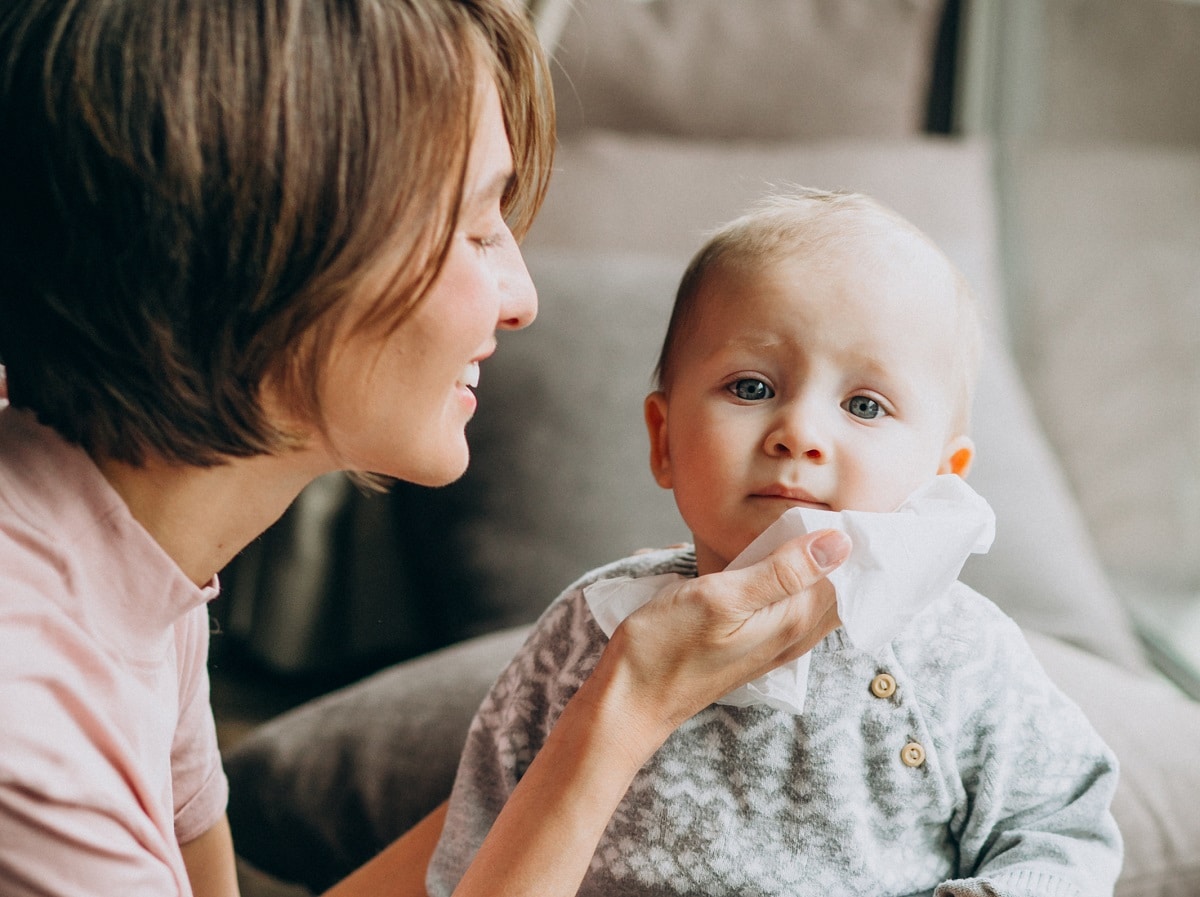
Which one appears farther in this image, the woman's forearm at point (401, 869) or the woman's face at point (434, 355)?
the woman's forearm at point (401, 869)

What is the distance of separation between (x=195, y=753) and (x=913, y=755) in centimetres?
69

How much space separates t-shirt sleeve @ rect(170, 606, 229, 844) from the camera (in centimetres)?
111

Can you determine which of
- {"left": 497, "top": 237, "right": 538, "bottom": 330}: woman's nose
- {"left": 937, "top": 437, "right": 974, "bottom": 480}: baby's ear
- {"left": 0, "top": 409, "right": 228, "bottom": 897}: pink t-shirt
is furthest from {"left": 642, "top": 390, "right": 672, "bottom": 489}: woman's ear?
{"left": 0, "top": 409, "right": 228, "bottom": 897}: pink t-shirt

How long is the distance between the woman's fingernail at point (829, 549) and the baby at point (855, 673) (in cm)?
2

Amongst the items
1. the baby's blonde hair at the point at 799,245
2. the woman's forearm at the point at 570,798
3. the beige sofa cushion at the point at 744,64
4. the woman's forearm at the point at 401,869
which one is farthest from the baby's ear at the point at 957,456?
the beige sofa cushion at the point at 744,64

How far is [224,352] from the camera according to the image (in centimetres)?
86

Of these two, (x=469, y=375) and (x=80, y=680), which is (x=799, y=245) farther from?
(x=80, y=680)

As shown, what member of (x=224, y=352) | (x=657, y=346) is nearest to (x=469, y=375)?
(x=224, y=352)

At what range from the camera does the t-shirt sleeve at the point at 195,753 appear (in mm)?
1114

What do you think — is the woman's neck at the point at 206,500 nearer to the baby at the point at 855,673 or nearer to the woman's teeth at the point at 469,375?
the woman's teeth at the point at 469,375

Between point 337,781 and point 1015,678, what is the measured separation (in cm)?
80

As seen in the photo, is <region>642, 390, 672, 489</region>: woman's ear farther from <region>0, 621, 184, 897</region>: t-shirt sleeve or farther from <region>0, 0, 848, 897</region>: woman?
<region>0, 621, 184, 897</region>: t-shirt sleeve

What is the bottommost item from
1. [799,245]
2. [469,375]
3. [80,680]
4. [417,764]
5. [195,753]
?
[417,764]

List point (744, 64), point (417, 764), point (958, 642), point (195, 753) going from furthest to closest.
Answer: point (744, 64) → point (417, 764) → point (195, 753) → point (958, 642)
